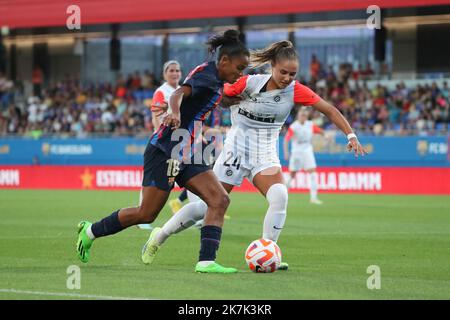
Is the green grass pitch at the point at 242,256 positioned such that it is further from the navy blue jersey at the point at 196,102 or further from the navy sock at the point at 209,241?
the navy blue jersey at the point at 196,102

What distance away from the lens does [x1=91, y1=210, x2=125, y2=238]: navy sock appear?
388 inches

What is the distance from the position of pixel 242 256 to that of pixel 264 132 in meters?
1.82

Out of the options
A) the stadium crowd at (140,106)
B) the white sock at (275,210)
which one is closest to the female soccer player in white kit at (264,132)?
the white sock at (275,210)

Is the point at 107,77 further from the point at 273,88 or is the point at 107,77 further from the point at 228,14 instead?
the point at 273,88

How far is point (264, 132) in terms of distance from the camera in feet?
35.5

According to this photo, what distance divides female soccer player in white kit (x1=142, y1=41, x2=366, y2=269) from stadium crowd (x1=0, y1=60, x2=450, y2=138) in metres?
18.3

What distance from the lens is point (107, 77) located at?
44969 mm

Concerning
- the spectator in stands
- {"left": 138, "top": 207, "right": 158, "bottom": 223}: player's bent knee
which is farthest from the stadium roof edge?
{"left": 138, "top": 207, "right": 158, "bottom": 223}: player's bent knee

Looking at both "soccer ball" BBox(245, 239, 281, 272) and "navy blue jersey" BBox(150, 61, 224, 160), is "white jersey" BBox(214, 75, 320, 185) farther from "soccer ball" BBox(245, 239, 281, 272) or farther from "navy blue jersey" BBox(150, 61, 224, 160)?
"soccer ball" BBox(245, 239, 281, 272)

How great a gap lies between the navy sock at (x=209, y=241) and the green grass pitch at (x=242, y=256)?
0.81 feet

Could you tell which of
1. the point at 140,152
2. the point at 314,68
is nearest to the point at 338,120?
the point at 140,152

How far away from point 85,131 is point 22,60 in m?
11.0

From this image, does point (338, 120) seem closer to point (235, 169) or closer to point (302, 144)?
point (235, 169)

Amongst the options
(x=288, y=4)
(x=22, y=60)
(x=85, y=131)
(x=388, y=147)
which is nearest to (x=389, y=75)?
(x=288, y=4)
